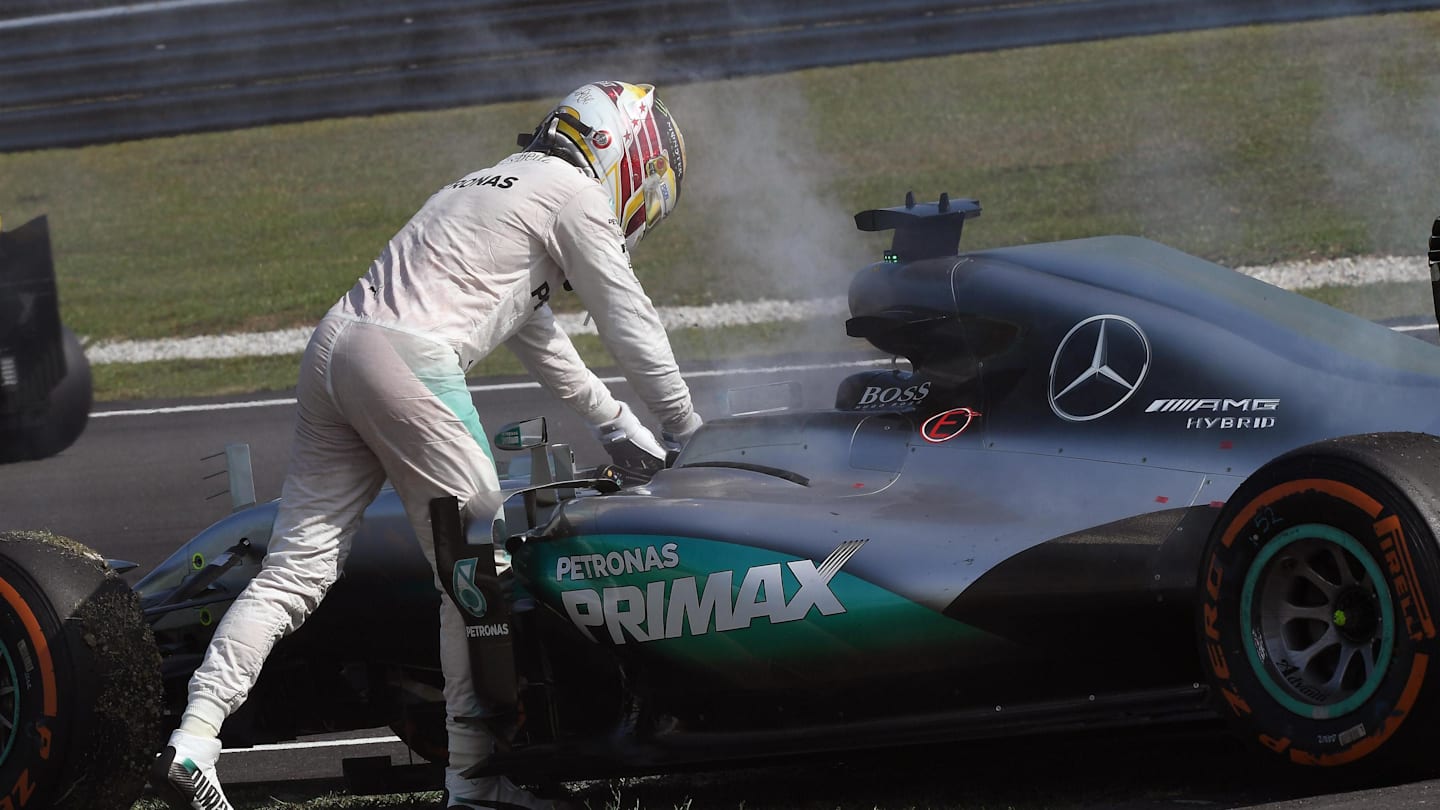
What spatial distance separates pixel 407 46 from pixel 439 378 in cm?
851

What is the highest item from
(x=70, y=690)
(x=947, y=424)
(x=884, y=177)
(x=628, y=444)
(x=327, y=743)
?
(x=947, y=424)

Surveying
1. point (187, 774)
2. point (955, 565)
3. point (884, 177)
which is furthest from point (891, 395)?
point (884, 177)

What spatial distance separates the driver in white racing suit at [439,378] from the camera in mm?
3975

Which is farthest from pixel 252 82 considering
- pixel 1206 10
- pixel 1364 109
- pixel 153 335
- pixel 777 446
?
pixel 777 446

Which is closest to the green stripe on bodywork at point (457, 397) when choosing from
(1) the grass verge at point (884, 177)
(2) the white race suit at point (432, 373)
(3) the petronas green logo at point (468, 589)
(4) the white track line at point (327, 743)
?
(2) the white race suit at point (432, 373)

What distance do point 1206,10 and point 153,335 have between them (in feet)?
23.1

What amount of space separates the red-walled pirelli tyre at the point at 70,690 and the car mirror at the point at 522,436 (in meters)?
1.00

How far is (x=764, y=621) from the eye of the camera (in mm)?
3678

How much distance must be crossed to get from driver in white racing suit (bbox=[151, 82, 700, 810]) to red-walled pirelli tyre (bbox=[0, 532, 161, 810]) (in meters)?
0.23

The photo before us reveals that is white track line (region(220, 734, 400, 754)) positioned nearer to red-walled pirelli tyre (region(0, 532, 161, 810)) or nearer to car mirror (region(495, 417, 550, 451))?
red-walled pirelli tyre (region(0, 532, 161, 810))

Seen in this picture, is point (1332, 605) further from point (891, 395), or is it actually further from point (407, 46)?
point (407, 46)

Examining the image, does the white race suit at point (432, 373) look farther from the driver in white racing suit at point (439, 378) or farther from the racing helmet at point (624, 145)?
the racing helmet at point (624, 145)

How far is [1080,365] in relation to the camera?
12.0 ft

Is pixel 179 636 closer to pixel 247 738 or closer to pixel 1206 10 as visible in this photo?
pixel 247 738
